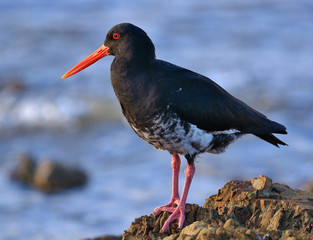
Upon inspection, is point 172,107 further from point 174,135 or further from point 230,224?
point 230,224

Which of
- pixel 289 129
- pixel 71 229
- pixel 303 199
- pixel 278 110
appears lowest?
pixel 303 199

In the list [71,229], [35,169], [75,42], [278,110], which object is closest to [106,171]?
[35,169]

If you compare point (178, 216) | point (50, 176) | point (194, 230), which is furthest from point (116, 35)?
point (50, 176)

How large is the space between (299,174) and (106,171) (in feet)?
12.1

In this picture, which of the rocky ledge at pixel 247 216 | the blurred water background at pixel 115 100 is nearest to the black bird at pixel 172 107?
the rocky ledge at pixel 247 216

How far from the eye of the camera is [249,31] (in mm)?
19438

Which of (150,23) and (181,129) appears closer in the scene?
(181,129)

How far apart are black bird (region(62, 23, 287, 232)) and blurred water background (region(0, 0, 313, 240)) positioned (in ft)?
2.02

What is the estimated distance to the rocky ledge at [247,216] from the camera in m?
4.38

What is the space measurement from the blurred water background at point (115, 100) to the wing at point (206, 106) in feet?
2.11

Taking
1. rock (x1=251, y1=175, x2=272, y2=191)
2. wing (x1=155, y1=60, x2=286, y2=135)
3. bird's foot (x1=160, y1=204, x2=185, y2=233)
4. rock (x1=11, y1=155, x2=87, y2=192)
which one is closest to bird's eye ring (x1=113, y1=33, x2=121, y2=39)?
wing (x1=155, y1=60, x2=286, y2=135)

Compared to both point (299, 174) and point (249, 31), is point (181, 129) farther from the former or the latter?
point (249, 31)

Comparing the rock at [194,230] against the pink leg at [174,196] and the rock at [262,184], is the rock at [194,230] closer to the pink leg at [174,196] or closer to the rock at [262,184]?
the pink leg at [174,196]

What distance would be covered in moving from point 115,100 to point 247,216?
10664 millimetres
